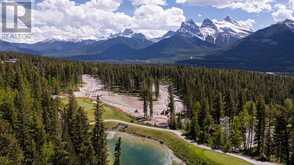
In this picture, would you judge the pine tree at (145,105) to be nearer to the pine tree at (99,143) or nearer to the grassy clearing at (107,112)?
the grassy clearing at (107,112)

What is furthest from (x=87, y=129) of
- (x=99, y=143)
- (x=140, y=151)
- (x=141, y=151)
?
(x=141, y=151)

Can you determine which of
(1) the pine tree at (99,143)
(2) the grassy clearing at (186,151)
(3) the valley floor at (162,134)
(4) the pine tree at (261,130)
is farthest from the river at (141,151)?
(1) the pine tree at (99,143)

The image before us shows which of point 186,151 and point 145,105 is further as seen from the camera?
point 145,105

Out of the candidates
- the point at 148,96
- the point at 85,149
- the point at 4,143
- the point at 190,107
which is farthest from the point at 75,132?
the point at 148,96

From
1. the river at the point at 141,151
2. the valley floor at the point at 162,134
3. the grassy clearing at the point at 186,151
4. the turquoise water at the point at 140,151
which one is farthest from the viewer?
the river at the point at 141,151

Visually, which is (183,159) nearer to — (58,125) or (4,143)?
(58,125)

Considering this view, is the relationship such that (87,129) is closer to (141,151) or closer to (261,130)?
(141,151)
